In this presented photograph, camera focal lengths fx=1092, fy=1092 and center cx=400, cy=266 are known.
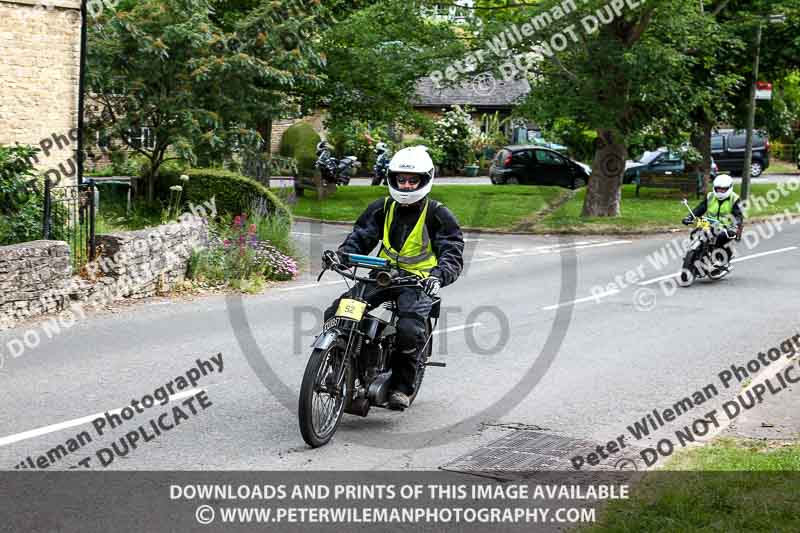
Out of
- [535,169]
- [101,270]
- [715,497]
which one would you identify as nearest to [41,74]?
[101,270]

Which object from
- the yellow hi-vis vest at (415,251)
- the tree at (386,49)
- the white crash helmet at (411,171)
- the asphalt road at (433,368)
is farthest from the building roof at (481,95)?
the white crash helmet at (411,171)

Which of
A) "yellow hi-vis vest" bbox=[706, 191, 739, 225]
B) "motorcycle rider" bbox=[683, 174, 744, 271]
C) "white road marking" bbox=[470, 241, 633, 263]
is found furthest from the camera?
"white road marking" bbox=[470, 241, 633, 263]

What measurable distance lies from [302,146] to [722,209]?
21.0 metres

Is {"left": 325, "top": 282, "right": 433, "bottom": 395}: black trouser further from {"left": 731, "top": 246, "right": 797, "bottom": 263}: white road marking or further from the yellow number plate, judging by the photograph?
{"left": 731, "top": 246, "right": 797, "bottom": 263}: white road marking

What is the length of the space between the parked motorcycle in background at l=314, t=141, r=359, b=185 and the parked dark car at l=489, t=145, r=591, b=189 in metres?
6.48

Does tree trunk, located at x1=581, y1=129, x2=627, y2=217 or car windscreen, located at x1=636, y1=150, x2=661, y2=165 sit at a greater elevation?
car windscreen, located at x1=636, y1=150, x2=661, y2=165

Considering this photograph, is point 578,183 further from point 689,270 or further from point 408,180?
point 408,180

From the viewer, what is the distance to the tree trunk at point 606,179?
2759 cm

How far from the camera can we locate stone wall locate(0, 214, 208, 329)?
41.0 feet

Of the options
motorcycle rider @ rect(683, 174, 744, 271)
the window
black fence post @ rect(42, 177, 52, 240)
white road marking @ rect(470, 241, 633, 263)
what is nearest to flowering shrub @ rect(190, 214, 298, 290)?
black fence post @ rect(42, 177, 52, 240)

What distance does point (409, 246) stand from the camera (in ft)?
27.7

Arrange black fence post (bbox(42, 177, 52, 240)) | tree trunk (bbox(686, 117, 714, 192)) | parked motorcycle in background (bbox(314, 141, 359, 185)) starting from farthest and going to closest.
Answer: tree trunk (bbox(686, 117, 714, 192)) < parked motorcycle in background (bbox(314, 141, 359, 185)) < black fence post (bbox(42, 177, 52, 240))

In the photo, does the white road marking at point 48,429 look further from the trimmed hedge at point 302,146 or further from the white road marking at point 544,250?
the trimmed hedge at point 302,146

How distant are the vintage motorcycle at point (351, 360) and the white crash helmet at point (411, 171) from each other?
58 cm
